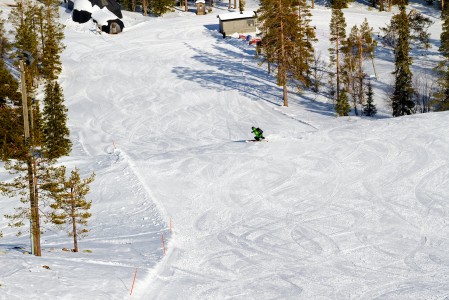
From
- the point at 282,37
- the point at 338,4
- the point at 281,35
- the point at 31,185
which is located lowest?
the point at 31,185

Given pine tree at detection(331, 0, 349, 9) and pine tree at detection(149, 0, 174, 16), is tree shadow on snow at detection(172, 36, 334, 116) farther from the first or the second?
pine tree at detection(149, 0, 174, 16)

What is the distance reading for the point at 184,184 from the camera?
3238cm

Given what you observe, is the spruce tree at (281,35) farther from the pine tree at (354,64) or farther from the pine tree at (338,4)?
the pine tree at (338,4)

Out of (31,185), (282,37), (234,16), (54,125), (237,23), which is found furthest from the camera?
(237,23)

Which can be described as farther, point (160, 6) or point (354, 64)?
point (160, 6)

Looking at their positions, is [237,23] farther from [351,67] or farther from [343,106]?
[343,106]

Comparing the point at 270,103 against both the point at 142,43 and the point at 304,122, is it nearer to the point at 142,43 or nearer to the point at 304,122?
the point at 304,122

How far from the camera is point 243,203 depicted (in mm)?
29344

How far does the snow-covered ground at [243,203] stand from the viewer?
774 inches

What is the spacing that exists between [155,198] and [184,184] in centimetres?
280

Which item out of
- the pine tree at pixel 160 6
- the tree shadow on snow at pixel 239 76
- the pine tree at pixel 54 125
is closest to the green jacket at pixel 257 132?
the tree shadow on snow at pixel 239 76

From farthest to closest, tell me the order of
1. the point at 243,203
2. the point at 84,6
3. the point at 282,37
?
the point at 84,6, the point at 282,37, the point at 243,203

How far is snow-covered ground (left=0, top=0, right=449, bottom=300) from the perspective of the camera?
1967 centimetres

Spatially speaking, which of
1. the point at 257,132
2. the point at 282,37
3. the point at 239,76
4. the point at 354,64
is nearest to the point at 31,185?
the point at 257,132
